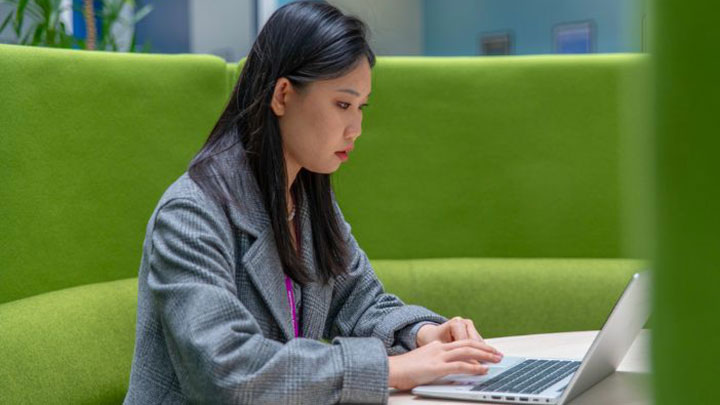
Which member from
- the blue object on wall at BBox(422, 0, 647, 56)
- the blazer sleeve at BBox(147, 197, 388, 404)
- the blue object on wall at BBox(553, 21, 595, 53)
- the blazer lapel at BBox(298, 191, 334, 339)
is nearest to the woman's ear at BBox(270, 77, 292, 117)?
the blazer lapel at BBox(298, 191, 334, 339)

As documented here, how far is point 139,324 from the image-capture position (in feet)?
3.91

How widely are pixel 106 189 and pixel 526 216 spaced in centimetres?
111

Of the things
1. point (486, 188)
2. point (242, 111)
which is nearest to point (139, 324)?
point (242, 111)

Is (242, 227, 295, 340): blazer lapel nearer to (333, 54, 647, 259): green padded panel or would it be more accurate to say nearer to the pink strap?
the pink strap

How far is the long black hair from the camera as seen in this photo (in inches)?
49.4

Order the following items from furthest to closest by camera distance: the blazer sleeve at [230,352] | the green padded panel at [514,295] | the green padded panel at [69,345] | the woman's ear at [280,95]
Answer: the green padded panel at [514,295] → the green padded panel at [69,345] → the woman's ear at [280,95] → the blazer sleeve at [230,352]

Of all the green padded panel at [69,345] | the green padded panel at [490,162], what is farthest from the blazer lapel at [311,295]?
the green padded panel at [490,162]

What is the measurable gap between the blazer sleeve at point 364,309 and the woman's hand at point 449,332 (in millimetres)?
39

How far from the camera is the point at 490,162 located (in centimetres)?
241

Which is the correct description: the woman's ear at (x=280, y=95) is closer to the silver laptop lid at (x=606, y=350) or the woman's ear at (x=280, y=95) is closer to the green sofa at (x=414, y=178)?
the silver laptop lid at (x=606, y=350)

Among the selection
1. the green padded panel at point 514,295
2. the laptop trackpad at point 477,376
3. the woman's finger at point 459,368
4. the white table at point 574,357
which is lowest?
the green padded panel at point 514,295

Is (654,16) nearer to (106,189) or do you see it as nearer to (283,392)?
(283,392)

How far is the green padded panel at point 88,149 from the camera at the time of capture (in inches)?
70.7

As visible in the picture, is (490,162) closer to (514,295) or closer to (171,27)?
(514,295)
